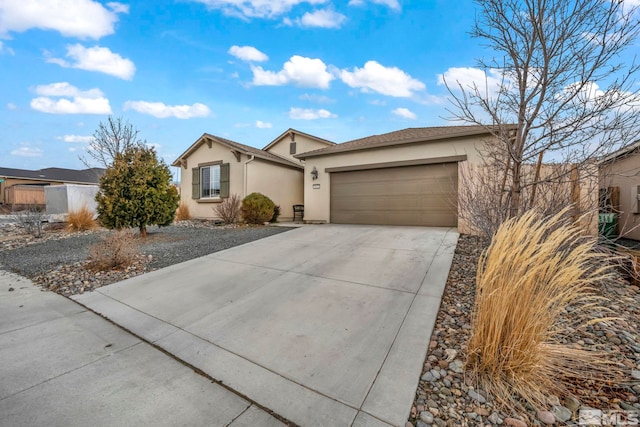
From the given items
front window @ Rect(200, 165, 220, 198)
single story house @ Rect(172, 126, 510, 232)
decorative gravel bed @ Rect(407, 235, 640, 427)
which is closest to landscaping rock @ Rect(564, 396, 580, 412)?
decorative gravel bed @ Rect(407, 235, 640, 427)

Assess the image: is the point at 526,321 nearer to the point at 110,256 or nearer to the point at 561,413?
the point at 561,413

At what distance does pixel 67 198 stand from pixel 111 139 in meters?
4.88

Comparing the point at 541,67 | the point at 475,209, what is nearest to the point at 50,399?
the point at 475,209

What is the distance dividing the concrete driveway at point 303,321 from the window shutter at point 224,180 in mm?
7193

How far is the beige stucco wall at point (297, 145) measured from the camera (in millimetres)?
14516

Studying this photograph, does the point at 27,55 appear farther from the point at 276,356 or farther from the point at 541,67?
the point at 541,67

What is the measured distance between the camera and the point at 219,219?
11922 millimetres

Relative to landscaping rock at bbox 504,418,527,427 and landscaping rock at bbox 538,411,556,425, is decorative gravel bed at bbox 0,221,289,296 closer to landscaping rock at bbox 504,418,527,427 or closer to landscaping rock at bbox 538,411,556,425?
landscaping rock at bbox 504,418,527,427

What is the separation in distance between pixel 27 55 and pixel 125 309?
1147 cm

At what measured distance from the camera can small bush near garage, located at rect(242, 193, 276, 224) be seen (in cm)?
1007

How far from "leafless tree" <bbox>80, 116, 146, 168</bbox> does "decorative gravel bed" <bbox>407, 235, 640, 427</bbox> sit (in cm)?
1320

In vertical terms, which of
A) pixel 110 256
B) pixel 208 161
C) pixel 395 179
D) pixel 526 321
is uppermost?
pixel 208 161

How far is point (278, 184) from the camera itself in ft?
42.1

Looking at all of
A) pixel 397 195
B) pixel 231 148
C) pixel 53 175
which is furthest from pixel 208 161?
pixel 53 175
